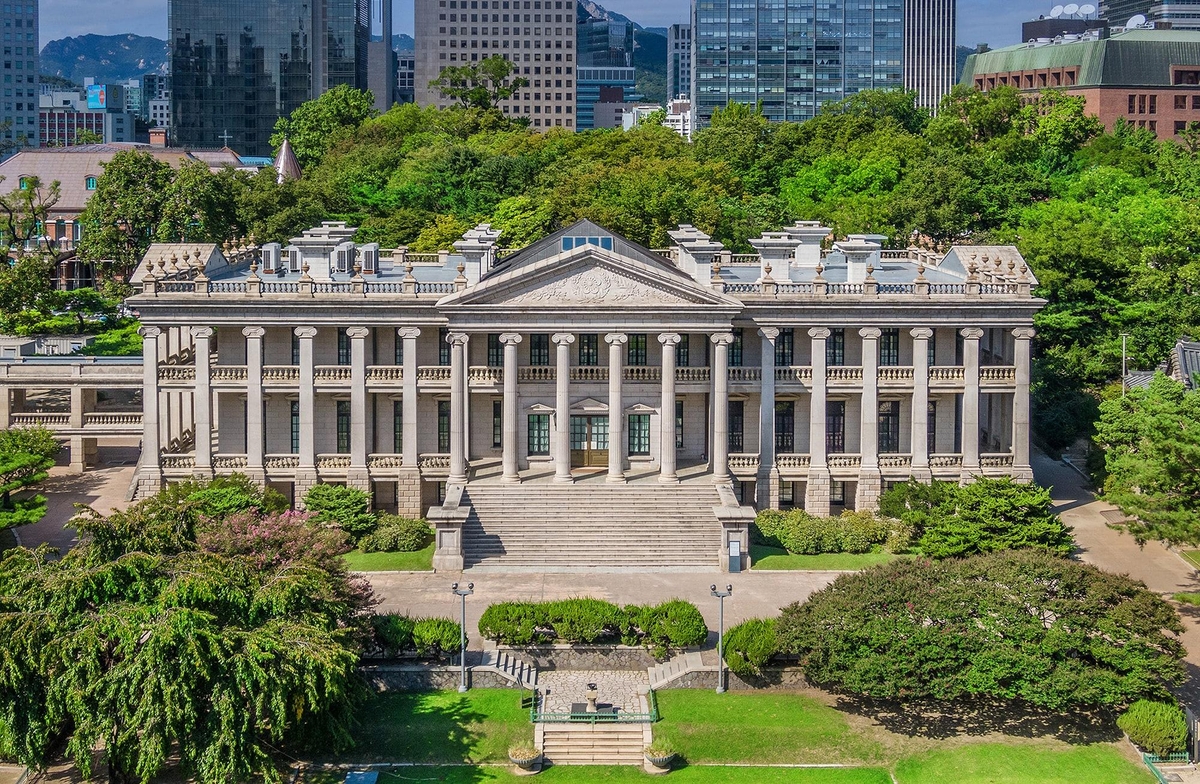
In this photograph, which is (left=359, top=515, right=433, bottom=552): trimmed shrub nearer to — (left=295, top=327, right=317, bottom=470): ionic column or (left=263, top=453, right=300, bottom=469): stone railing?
(left=295, top=327, right=317, bottom=470): ionic column

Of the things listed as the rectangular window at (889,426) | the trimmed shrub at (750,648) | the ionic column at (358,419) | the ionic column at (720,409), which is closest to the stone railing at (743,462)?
the ionic column at (720,409)

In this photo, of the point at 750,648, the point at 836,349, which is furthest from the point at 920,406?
the point at 750,648

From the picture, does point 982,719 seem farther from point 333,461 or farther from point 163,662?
point 333,461

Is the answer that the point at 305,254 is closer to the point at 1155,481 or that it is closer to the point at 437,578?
the point at 437,578

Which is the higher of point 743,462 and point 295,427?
point 295,427

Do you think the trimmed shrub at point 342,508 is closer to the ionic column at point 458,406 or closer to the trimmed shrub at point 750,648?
the ionic column at point 458,406
